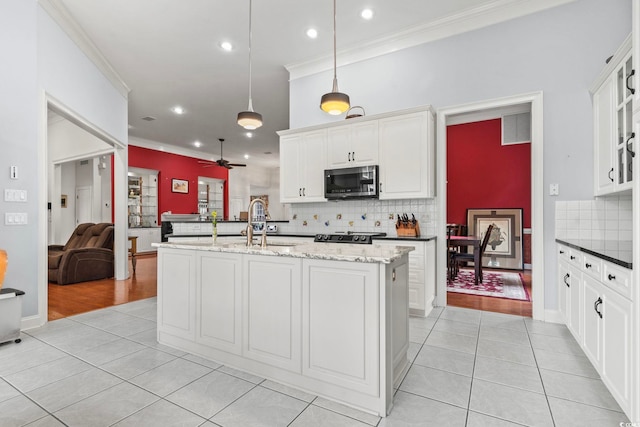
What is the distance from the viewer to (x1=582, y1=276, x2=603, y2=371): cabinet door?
75.1 inches

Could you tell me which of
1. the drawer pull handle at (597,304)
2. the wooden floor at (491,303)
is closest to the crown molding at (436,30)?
the drawer pull handle at (597,304)

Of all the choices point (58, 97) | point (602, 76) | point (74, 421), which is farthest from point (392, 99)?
point (74, 421)

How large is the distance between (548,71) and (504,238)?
405 centimetres

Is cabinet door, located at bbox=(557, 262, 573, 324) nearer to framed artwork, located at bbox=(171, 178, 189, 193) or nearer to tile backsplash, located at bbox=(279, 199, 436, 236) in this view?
tile backsplash, located at bbox=(279, 199, 436, 236)

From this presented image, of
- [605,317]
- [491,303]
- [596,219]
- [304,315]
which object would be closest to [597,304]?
[605,317]

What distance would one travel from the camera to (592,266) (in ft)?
6.71

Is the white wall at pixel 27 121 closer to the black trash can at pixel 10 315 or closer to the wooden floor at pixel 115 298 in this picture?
the black trash can at pixel 10 315

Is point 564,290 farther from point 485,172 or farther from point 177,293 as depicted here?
point 485,172

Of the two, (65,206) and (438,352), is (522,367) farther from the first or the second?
(65,206)

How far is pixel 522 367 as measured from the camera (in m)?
2.24

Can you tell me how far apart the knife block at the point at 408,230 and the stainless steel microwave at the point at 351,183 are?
48cm

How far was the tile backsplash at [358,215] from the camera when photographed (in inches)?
153

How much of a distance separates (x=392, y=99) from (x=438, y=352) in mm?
2981

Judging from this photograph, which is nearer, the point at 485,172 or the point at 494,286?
the point at 494,286
